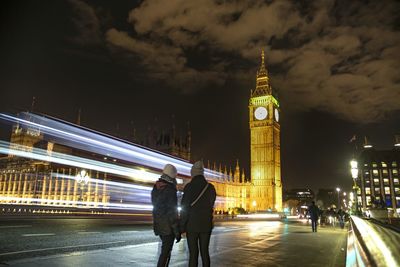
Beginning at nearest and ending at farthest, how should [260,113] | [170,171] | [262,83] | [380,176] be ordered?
[170,171] → [260,113] → [262,83] → [380,176]

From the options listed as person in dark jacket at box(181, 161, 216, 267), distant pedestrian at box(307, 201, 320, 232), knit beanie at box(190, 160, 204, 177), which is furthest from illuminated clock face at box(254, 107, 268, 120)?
person in dark jacket at box(181, 161, 216, 267)

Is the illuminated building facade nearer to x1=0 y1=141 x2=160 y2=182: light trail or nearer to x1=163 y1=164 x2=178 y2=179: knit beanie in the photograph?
x1=0 y1=141 x2=160 y2=182: light trail

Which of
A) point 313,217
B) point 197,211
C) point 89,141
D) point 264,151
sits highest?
point 264,151

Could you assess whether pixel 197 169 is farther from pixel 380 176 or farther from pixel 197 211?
pixel 380 176

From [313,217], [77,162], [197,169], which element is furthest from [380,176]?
[197,169]

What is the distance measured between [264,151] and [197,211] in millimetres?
86281

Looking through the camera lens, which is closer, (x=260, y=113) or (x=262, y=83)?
(x=260, y=113)

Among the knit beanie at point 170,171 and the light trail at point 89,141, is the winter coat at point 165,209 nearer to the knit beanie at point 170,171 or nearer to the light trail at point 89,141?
the knit beanie at point 170,171

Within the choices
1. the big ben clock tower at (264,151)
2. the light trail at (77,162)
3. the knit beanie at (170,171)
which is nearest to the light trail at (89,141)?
the light trail at (77,162)

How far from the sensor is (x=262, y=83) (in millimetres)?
96812

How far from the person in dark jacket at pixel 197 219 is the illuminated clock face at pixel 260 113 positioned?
86.5m

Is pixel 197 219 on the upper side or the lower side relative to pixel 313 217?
upper

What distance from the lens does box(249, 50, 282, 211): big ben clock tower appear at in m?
86.6

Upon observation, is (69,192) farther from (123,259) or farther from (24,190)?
(123,259)
